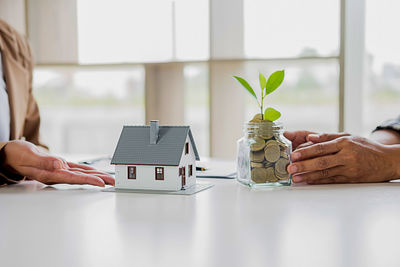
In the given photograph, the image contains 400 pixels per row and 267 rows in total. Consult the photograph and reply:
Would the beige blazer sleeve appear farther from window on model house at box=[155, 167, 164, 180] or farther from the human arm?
the human arm

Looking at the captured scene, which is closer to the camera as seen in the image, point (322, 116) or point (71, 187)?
point (71, 187)

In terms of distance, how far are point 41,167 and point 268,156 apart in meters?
0.52

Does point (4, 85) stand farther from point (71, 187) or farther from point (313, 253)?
point (313, 253)

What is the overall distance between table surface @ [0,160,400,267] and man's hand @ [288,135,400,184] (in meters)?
0.06

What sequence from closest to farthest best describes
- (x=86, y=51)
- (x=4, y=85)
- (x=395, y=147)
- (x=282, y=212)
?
(x=282, y=212), (x=395, y=147), (x=4, y=85), (x=86, y=51)

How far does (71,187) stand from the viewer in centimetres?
117

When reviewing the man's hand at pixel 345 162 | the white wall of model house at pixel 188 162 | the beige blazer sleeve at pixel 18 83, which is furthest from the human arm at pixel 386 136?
the beige blazer sleeve at pixel 18 83

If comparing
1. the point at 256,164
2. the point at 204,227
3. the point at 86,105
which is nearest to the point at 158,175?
the point at 256,164

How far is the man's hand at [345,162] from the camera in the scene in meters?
1.15

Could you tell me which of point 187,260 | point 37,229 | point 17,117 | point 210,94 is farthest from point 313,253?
point 210,94

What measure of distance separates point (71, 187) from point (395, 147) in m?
0.80

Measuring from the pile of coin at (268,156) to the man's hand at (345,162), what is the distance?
0.09ft

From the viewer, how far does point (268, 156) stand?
3.56 feet

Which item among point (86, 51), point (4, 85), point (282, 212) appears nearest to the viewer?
point (282, 212)
